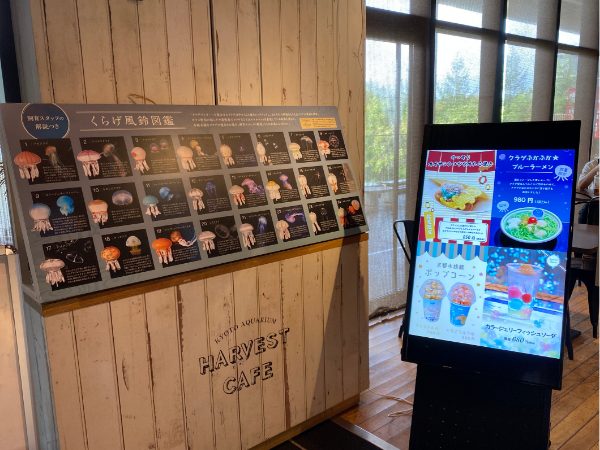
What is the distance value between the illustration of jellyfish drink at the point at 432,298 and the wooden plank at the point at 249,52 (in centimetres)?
109

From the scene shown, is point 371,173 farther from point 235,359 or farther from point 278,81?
point 235,359

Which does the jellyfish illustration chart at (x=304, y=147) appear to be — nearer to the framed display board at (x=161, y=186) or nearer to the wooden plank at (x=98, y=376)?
the framed display board at (x=161, y=186)

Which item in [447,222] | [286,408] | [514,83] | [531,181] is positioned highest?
[514,83]

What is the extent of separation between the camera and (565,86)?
18.8ft

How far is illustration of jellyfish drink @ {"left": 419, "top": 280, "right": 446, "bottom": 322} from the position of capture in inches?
75.2

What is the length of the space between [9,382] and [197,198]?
3.24ft

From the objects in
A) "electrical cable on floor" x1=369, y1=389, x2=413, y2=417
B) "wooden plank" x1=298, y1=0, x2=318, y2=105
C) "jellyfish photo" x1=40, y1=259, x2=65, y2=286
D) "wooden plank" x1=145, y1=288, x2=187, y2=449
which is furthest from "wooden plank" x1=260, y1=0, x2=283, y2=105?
"electrical cable on floor" x1=369, y1=389, x2=413, y2=417

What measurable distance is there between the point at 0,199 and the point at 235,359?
3.86ft

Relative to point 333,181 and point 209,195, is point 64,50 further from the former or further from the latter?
point 333,181

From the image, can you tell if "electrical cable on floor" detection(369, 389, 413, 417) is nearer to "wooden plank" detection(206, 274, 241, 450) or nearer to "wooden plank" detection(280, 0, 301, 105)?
"wooden plank" detection(206, 274, 241, 450)

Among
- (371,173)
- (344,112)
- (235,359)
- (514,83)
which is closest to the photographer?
(235,359)

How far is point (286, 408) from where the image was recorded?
2.34 meters

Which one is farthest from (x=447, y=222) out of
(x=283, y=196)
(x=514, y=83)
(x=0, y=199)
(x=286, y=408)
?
(x=514, y=83)

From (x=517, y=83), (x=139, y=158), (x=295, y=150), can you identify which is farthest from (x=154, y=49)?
(x=517, y=83)
